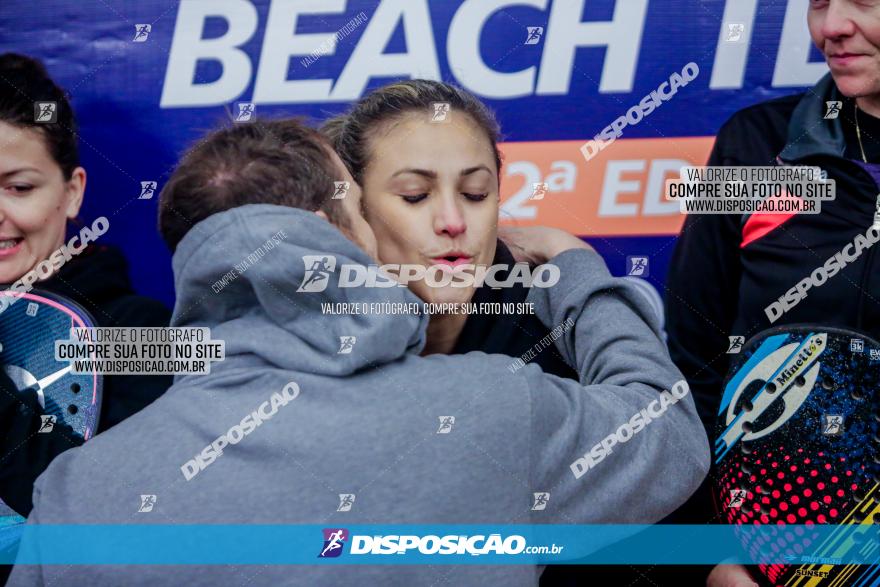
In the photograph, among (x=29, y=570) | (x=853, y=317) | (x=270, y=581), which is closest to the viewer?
(x=270, y=581)

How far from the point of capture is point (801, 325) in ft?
7.46

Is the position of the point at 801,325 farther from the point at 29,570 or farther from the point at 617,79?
the point at 29,570

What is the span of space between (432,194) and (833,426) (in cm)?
117

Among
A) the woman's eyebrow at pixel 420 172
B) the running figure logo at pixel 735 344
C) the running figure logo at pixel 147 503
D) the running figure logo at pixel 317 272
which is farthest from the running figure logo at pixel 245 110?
the running figure logo at pixel 735 344

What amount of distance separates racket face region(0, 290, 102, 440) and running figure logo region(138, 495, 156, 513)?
56cm

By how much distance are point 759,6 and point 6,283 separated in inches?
84.6

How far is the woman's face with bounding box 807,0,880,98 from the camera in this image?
219cm

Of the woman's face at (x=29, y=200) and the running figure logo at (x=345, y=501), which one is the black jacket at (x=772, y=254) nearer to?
the running figure logo at (x=345, y=501)

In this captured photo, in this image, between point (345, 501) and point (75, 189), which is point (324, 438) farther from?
point (75, 189)

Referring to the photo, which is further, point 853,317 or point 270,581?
point 853,317

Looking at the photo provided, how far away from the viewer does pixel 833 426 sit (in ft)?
7.36

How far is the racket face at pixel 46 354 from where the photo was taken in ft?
7.89

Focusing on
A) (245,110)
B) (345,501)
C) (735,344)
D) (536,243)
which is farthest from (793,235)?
(245,110)

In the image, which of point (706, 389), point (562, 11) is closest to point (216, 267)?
point (562, 11)
